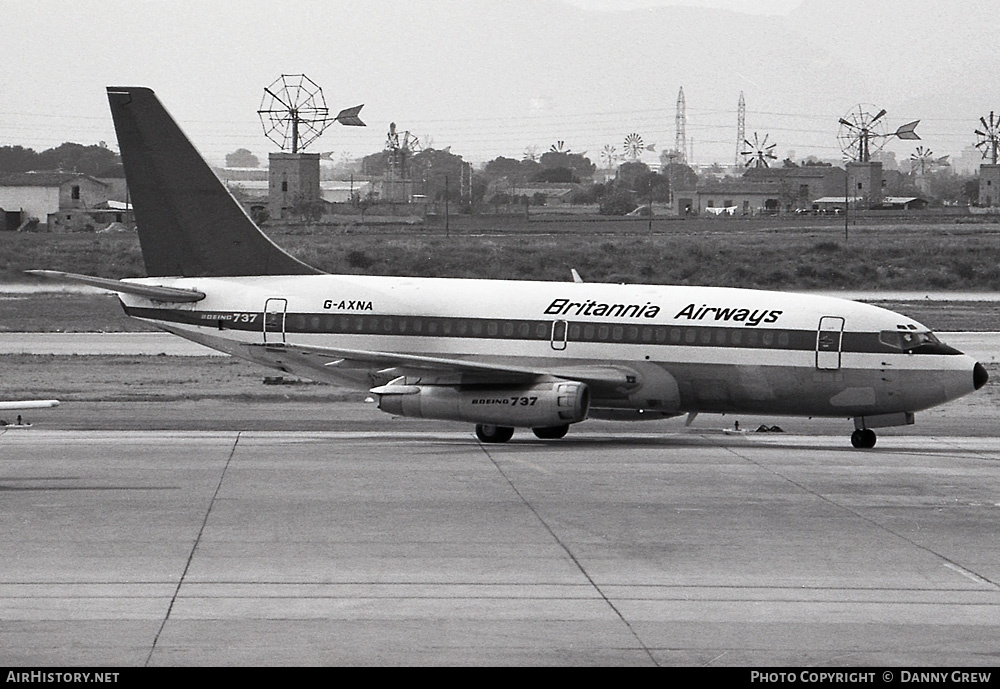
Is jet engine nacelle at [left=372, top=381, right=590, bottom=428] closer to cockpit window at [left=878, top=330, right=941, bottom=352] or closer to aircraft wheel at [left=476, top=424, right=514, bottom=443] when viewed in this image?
aircraft wheel at [left=476, top=424, right=514, bottom=443]

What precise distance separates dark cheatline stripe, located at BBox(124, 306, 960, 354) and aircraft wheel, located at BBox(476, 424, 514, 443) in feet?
6.84

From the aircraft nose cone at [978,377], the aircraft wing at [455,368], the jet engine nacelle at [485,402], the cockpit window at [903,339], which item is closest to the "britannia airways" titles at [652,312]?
the aircraft wing at [455,368]

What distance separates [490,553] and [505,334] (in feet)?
45.2

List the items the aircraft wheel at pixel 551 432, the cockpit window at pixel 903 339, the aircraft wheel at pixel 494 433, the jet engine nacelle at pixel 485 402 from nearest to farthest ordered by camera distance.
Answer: the cockpit window at pixel 903 339
the jet engine nacelle at pixel 485 402
the aircraft wheel at pixel 494 433
the aircraft wheel at pixel 551 432

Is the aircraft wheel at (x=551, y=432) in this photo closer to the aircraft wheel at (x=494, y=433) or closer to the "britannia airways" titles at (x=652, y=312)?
the aircraft wheel at (x=494, y=433)

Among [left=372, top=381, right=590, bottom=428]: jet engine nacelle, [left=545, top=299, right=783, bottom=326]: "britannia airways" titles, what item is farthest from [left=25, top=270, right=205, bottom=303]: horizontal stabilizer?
[left=545, top=299, right=783, bottom=326]: "britannia airways" titles

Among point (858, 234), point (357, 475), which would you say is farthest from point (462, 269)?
point (357, 475)

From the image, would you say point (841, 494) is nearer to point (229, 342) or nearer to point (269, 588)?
point (269, 588)

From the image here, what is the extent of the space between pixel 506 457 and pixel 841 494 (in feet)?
24.8

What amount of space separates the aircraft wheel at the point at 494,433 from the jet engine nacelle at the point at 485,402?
0.73 meters

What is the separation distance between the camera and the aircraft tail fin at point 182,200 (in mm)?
36312

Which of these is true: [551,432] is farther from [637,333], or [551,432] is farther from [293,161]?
[293,161]

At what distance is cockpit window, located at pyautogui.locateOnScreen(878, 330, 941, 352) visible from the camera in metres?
32.0

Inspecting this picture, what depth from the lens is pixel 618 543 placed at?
851 inches
